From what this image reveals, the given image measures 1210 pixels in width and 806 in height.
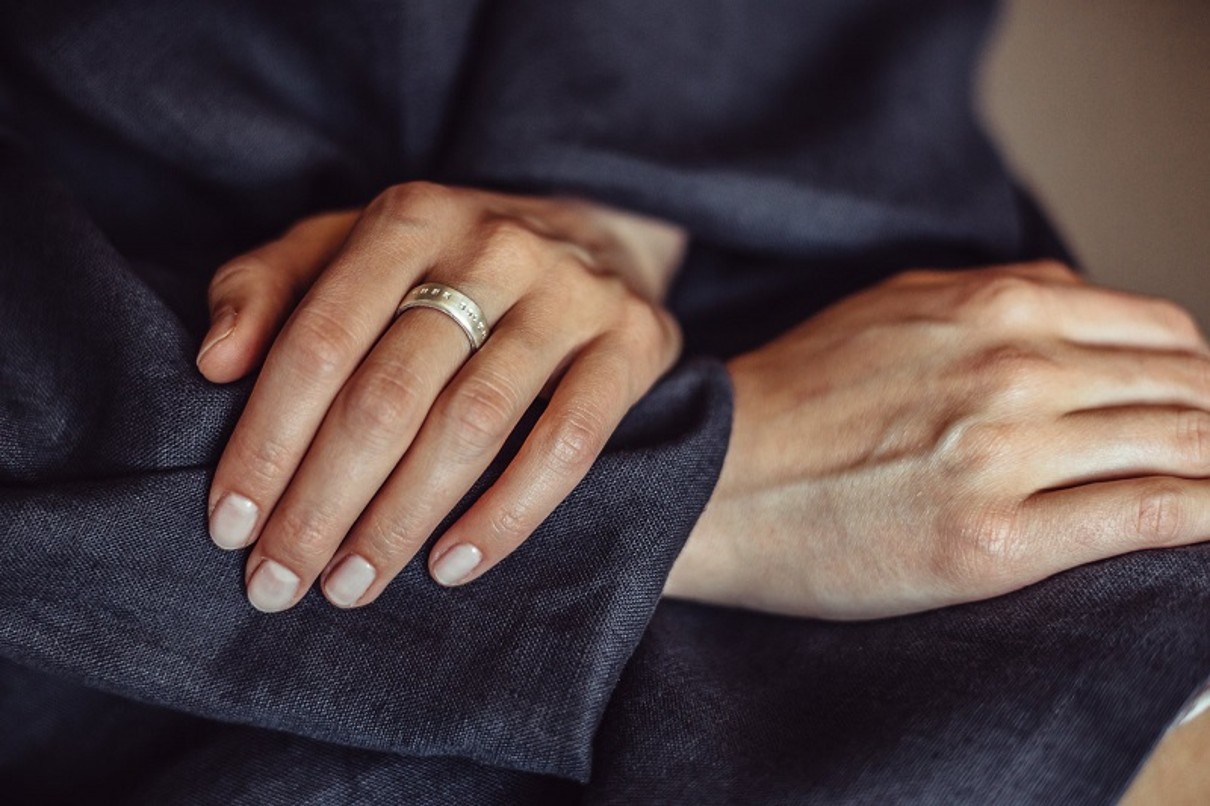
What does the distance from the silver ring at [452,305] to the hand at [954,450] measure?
0.20 m

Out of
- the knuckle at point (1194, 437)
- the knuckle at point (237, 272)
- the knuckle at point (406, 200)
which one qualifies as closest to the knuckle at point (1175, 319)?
the knuckle at point (1194, 437)

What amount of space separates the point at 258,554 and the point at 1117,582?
452 mm

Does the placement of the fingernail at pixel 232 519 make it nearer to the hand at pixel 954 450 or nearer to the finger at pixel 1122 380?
the hand at pixel 954 450

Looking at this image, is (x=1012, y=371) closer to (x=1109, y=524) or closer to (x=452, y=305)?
(x=1109, y=524)

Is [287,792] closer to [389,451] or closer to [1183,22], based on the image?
[389,451]

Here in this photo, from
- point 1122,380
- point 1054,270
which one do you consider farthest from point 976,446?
point 1054,270

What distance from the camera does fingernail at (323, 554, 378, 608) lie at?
21.2 inches

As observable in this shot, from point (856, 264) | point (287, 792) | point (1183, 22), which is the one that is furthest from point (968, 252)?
point (287, 792)

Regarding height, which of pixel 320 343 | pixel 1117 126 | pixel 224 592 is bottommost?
pixel 224 592

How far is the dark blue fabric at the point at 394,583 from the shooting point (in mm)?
509

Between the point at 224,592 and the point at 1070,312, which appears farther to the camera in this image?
the point at 1070,312

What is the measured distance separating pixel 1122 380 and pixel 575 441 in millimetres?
353

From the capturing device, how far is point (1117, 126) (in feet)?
3.86

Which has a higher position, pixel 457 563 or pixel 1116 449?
pixel 1116 449
